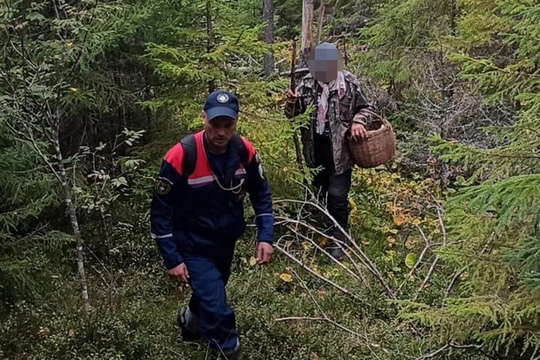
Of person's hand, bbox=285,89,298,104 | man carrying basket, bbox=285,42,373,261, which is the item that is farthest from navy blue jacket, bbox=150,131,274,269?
person's hand, bbox=285,89,298,104

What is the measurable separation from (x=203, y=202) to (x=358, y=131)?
2.69m

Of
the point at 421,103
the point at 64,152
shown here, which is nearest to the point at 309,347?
the point at 64,152

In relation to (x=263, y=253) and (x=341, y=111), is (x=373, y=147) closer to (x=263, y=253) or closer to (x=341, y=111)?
(x=341, y=111)

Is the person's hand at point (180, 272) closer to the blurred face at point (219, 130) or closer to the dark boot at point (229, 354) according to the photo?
the dark boot at point (229, 354)

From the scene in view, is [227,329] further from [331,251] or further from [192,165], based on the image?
[331,251]

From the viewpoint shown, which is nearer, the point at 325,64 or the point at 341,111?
the point at 325,64

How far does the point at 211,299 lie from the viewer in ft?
15.4

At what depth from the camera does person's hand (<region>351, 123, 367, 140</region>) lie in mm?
6916

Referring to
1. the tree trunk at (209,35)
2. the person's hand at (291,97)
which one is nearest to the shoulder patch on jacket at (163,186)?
the tree trunk at (209,35)

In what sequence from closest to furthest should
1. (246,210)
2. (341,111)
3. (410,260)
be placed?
(410,260)
(341,111)
(246,210)

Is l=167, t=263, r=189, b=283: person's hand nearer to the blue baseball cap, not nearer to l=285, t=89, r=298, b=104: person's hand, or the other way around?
the blue baseball cap

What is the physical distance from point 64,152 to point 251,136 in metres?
2.21

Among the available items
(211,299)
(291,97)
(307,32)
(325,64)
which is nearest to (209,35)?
(291,97)

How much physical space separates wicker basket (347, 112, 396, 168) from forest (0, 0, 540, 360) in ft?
1.81
